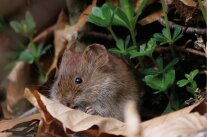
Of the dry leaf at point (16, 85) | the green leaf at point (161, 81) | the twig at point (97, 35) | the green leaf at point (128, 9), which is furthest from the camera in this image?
the dry leaf at point (16, 85)

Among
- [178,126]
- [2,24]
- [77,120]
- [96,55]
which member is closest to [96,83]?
[96,55]

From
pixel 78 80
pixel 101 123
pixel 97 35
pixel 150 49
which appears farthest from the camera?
pixel 97 35

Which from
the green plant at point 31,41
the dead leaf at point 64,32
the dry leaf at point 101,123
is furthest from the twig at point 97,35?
the dry leaf at point 101,123

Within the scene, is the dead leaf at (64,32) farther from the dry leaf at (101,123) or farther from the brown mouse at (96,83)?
the dry leaf at (101,123)

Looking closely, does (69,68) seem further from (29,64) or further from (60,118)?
(29,64)

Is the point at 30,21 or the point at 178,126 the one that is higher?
the point at 30,21

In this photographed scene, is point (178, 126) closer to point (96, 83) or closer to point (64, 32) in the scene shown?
point (96, 83)

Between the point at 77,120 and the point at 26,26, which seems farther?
the point at 26,26
